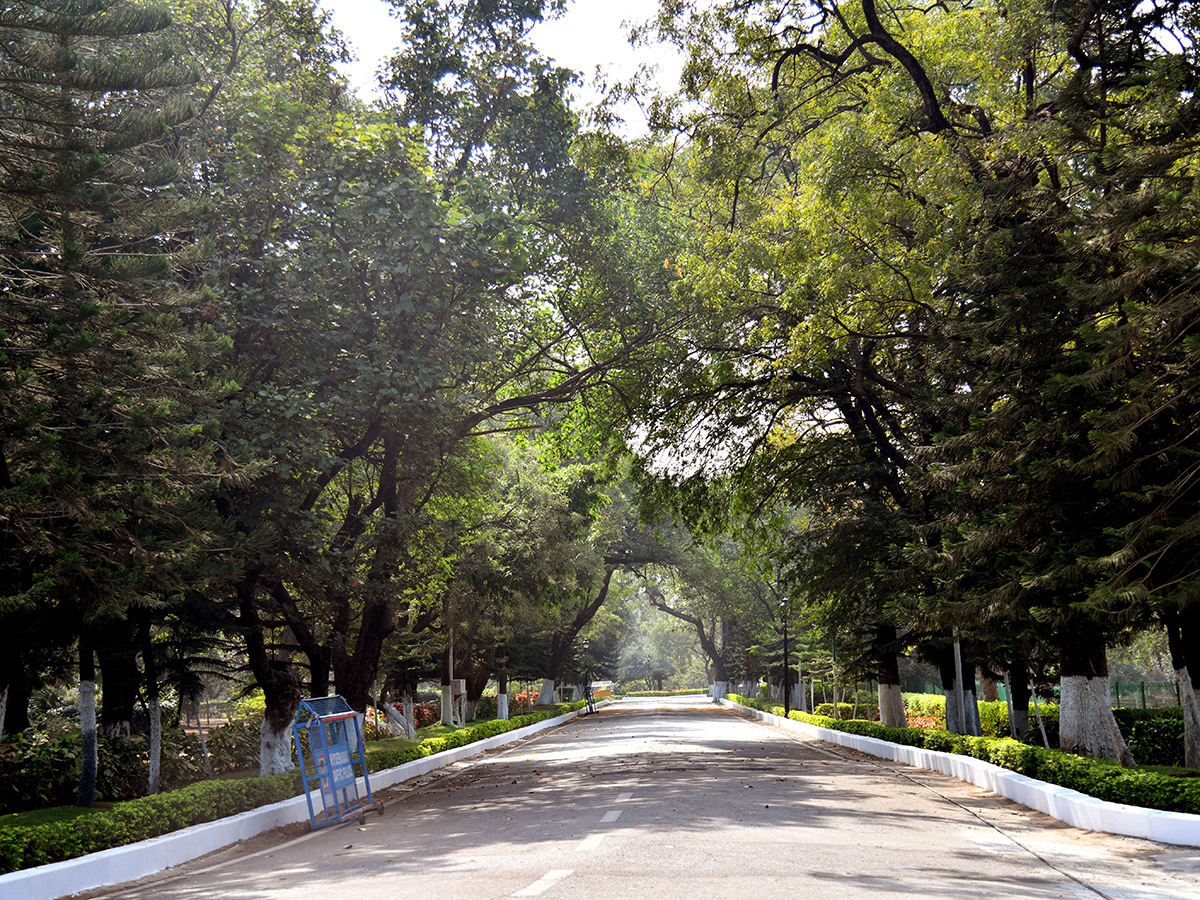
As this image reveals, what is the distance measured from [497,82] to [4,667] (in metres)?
14.8

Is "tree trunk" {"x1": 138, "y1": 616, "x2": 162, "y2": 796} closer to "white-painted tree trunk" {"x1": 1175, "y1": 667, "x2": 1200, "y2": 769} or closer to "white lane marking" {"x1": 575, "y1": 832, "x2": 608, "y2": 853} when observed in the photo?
"white lane marking" {"x1": 575, "y1": 832, "x2": 608, "y2": 853}

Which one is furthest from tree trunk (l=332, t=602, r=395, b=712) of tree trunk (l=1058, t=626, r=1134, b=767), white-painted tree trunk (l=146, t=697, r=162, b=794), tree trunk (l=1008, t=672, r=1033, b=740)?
tree trunk (l=1008, t=672, r=1033, b=740)

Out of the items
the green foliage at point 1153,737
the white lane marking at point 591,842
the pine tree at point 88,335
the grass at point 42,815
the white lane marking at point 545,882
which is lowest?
the green foliage at point 1153,737

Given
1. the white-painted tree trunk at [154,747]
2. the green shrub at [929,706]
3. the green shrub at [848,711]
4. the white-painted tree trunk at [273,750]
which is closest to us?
the white-painted tree trunk at [154,747]

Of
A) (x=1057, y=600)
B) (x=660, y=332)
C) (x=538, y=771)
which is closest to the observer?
(x=1057, y=600)

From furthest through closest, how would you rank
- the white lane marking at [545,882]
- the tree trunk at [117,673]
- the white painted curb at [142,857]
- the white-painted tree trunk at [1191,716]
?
the tree trunk at [117,673], the white-painted tree trunk at [1191,716], the white painted curb at [142,857], the white lane marking at [545,882]

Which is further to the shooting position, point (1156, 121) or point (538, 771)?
point (538, 771)

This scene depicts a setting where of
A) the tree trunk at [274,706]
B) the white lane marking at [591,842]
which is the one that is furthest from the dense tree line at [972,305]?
the tree trunk at [274,706]

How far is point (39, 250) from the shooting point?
1226 cm

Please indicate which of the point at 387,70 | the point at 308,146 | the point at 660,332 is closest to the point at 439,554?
the point at 660,332

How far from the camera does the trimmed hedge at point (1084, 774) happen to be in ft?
33.5

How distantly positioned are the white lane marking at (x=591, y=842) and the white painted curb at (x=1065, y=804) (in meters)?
5.25

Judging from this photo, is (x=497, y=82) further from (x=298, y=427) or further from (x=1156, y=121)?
(x=1156, y=121)

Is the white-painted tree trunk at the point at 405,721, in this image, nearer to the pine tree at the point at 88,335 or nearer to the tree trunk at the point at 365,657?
the tree trunk at the point at 365,657
